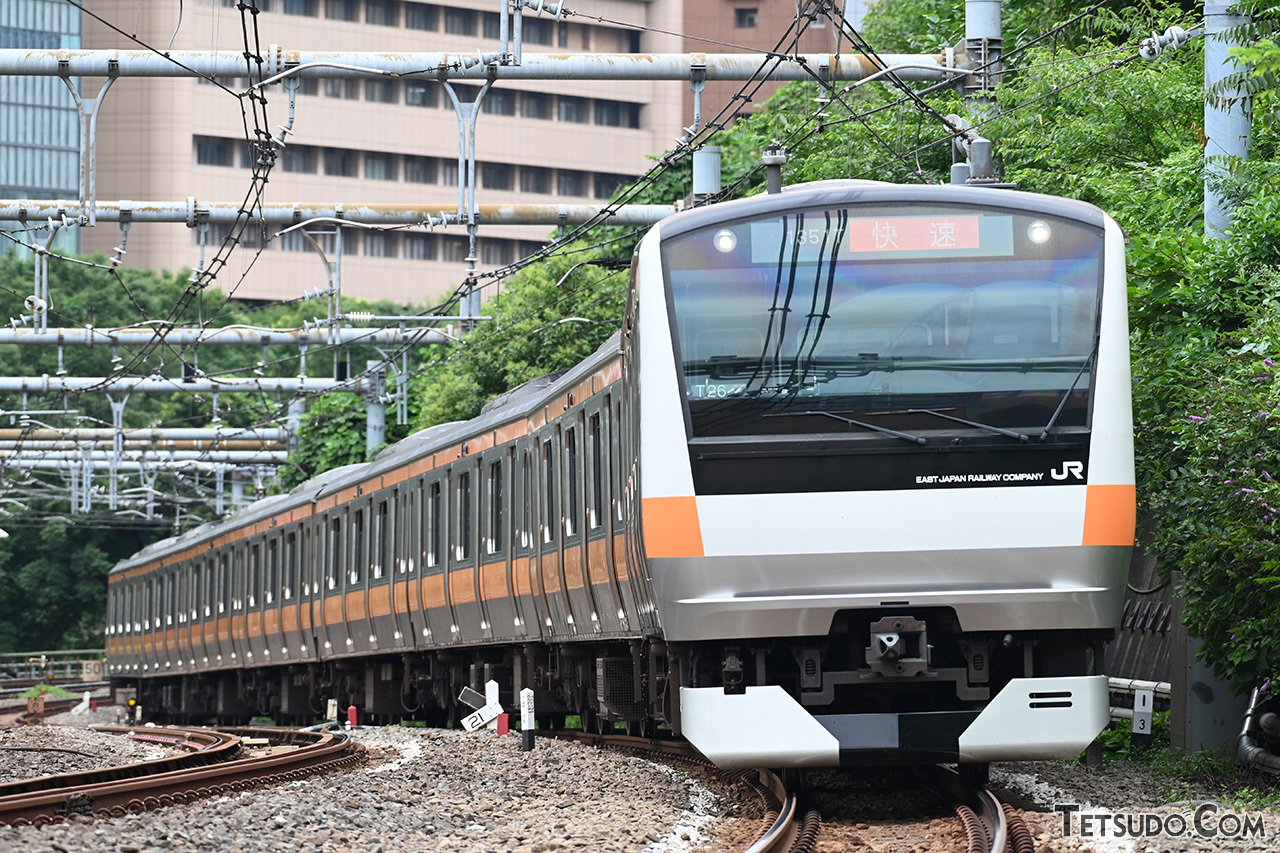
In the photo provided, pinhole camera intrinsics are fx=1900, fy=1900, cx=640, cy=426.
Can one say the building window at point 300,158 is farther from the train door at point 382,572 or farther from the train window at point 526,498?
the train window at point 526,498

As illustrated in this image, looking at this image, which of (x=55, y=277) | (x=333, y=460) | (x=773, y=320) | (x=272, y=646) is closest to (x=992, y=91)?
(x=773, y=320)

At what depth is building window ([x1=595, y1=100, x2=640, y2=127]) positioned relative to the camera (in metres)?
79.8

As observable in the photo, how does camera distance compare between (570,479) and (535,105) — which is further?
(535,105)

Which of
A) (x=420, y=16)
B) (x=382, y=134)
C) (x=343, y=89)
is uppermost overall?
(x=420, y=16)

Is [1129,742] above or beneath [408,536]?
beneath

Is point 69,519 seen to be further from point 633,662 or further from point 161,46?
point 633,662

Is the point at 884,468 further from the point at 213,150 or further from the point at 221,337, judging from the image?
the point at 213,150

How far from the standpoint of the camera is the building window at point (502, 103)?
76.2 meters

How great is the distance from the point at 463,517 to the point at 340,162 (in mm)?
60236

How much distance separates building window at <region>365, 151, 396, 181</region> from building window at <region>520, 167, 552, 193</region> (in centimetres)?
537

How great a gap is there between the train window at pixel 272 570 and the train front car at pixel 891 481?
15812 mm

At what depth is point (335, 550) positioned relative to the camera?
21.4m

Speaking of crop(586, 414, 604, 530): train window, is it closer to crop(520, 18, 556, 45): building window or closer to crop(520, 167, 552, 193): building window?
crop(520, 18, 556, 45): building window

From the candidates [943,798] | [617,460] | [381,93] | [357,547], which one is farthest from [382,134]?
[943,798]
